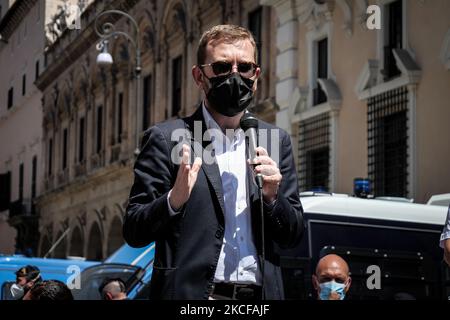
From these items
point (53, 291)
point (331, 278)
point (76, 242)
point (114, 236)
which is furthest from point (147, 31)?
point (53, 291)

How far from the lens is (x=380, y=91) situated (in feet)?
56.0

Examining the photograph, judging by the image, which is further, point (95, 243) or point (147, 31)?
point (95, 243)

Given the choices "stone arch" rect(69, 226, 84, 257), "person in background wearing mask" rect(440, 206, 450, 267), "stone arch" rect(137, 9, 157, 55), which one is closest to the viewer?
"person in background wearing mask" rect(440, 206, 450, 267)

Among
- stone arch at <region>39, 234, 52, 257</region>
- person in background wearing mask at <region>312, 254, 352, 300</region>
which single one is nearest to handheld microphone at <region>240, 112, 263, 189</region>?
person in background wearing mask at <region>312, 254, 352, 300</region>

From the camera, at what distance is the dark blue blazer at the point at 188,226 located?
3.57 m

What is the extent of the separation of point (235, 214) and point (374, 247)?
7256 mm

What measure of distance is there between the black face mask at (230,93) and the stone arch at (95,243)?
3131 cm

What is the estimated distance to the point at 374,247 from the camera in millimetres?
10734

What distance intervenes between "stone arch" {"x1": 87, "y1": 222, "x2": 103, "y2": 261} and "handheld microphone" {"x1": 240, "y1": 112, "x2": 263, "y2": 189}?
103 ft

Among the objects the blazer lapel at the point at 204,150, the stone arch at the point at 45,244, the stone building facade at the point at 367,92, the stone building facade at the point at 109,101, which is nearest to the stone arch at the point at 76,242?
the stone building facade at the point at 109,101

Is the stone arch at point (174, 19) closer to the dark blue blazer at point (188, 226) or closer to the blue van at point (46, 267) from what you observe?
the blue van at point (46, 267)

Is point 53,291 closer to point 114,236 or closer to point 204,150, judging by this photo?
point 204,150

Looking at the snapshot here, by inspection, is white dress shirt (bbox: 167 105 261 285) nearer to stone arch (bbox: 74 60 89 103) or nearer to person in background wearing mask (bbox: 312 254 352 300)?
person in background wearing mask (bbox: 312 254 352 300)

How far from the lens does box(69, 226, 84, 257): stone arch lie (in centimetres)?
3812
